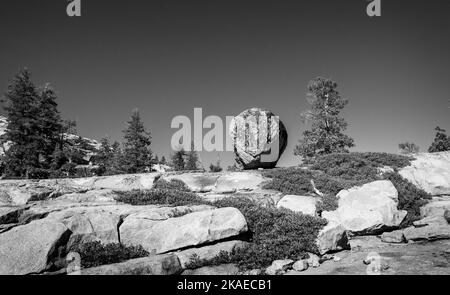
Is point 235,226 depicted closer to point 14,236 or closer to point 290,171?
point 14,236

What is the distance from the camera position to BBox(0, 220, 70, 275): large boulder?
6.65 metres

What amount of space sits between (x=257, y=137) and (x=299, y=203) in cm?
699

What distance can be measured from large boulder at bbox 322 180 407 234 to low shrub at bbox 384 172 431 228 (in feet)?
1.83

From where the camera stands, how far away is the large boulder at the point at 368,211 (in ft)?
37.3

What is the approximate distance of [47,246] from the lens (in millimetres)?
7156

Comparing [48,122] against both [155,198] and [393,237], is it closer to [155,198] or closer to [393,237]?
[155,198]

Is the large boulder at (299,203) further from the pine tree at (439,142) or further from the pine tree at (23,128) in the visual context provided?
the pine tree at (439,142)

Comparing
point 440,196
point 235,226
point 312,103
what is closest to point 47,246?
point 235,226

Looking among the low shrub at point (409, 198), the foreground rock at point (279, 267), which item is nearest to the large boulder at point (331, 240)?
the foreground rock at point (279, 267)

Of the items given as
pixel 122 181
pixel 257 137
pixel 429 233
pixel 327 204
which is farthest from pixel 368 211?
pixel 122 181

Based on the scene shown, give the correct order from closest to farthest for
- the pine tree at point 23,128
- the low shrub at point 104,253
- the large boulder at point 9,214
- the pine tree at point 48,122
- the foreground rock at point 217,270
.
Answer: the low shrub at point 104,253 → the foreground rock at point 217,270 → the large boulder at point 9,214 → the pine tree at point 23,128 → the pine tree at point 48,122

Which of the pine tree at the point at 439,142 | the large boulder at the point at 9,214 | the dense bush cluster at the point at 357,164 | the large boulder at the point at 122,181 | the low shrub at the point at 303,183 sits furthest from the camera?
the pine tree at the point at 439,142

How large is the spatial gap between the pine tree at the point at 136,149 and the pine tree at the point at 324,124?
20755mm
